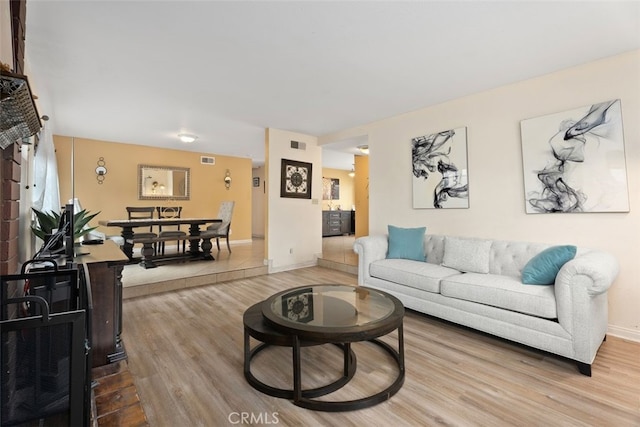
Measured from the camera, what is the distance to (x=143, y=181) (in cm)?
615

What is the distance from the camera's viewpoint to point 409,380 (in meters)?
1.84

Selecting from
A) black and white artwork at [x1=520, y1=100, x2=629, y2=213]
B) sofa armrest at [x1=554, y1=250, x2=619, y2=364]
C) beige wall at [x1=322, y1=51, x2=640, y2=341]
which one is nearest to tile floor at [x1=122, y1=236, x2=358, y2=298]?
beige wall at [x1=322, y1=51, x2=640, y2=341]

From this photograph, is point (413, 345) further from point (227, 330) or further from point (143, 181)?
point (143, 181)

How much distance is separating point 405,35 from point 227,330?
2851 millimetres

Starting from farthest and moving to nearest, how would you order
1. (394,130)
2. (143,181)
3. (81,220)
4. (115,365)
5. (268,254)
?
1. (143,181)
2. (268,254)
3. (394,130)
4. (81,220)
5. (115,365)

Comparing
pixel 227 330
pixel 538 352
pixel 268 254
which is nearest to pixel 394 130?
pixel 268 254

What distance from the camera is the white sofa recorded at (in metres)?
1.91

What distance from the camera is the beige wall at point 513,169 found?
2398 millimetres

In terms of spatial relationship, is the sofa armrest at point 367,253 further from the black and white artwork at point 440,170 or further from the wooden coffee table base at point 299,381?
the wooden coffee table base at point 299,381

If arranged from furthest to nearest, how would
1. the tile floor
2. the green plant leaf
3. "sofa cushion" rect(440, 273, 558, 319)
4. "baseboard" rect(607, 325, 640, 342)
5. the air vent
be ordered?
the air vent
the tile floor
"baseboard" rect(607, 325, 640, 342)
the green plant leaf
"sofa cushion" rect(440, 273, 558, 319)

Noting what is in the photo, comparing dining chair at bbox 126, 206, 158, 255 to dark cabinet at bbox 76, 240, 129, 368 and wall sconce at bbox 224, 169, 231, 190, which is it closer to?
wall sconce at bbox 224, 169, 231, 190

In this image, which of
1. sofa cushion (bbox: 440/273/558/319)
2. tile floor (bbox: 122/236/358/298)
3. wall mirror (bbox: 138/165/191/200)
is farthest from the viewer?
wall mirror (bbox: 138/165/191/200)

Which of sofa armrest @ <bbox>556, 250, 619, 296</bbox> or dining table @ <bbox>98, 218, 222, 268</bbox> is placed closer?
sofa armrest @ <bbox>556, 250, 619, 296</bbox>

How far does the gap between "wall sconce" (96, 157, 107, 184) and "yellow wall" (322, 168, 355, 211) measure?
19.5 ft
